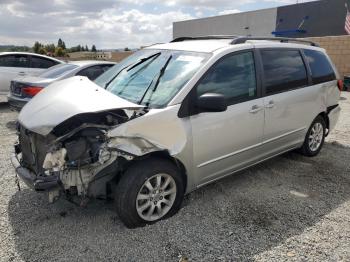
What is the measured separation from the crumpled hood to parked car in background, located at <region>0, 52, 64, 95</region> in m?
7.06

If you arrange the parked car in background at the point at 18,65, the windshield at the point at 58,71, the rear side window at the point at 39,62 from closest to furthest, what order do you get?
the windshield at the point at 58,71 < the parked car in background at the point at 18,65 < the rear side window at the point at 39,62

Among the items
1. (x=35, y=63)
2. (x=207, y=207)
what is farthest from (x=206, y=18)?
(x=207, y=207)

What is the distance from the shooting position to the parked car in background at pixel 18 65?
33.4 feet

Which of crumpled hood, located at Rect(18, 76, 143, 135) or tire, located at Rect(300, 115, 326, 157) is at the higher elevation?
crumpled hood, located at Rect(18, 76, 143, 135)

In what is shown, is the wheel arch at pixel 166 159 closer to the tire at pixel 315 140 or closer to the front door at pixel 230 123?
the front door at pixel 230 123

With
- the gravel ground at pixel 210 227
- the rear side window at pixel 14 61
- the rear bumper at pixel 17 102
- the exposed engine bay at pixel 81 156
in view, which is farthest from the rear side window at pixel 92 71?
the exposed engine bay at pixel 81 156

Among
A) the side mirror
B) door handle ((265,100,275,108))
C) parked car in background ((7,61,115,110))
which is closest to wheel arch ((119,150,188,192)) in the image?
the side mirror

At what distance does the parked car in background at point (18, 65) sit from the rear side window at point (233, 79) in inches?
299

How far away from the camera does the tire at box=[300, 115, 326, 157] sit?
542cm

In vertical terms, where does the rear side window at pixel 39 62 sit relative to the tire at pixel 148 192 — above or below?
above

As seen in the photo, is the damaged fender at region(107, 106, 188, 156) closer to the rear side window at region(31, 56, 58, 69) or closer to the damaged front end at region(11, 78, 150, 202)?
the damaged front end at region(11, 78, 150, 202)

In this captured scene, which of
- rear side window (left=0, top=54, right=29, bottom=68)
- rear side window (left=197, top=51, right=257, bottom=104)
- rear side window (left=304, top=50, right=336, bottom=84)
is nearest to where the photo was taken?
rear side window (left=197, top=51, right=257, bottom=104)

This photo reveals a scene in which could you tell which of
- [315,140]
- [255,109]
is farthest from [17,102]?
[315,140]

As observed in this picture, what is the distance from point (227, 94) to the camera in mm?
3914
